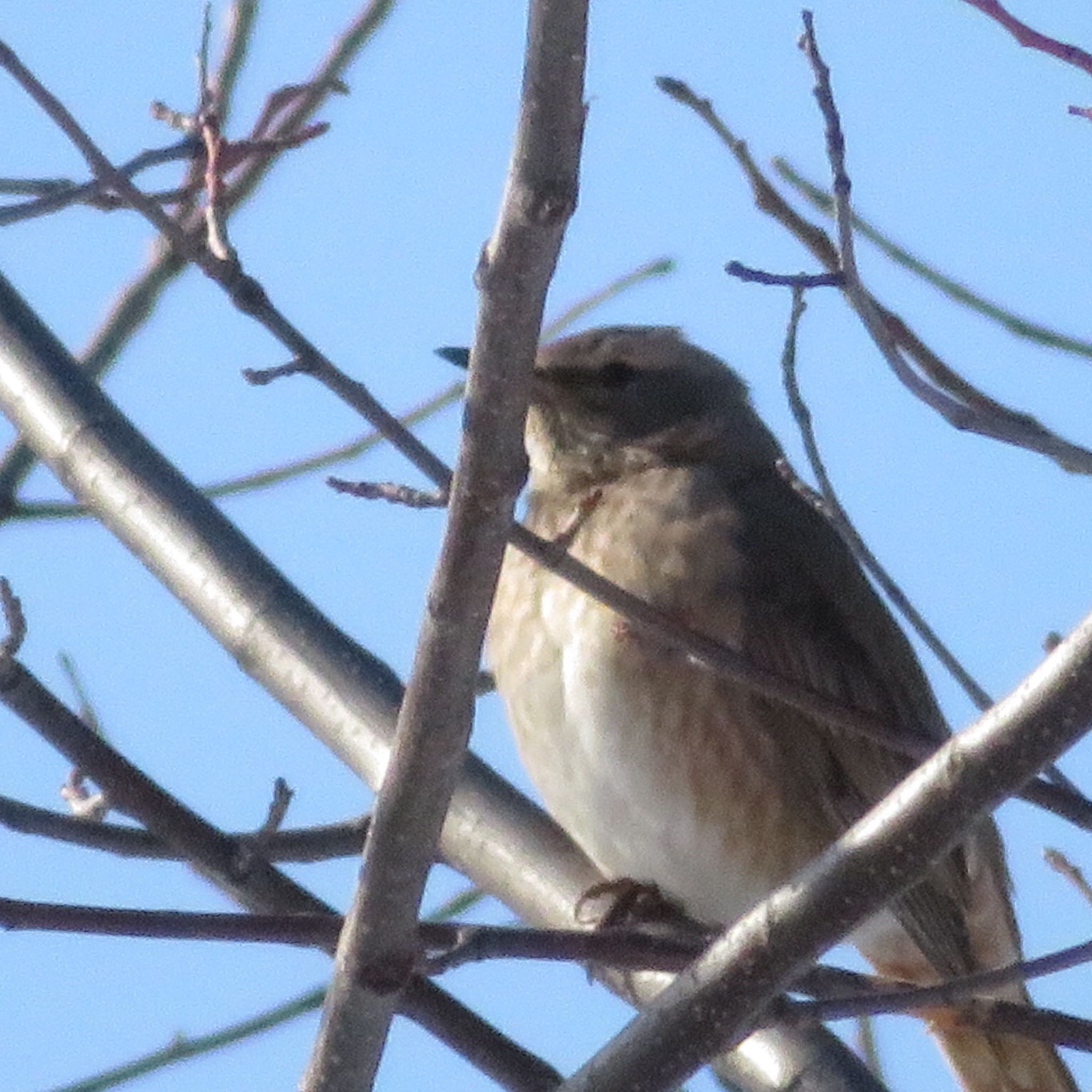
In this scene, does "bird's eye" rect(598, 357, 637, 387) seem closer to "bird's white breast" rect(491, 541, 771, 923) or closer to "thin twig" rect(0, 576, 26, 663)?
"bird's white breast" rect(491, 541, 771, 923)

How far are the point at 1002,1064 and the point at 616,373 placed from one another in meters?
1.85

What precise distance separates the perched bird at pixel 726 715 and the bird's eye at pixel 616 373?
26cm

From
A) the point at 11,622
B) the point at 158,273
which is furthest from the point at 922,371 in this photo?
the point at 158,273

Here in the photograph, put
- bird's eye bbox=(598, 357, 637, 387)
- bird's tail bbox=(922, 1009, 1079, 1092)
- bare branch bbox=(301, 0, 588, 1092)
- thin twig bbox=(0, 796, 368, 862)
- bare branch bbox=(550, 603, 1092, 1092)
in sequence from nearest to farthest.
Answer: bare branch bbox=(301, 0, 588, 1092)
bare branch bbox=(550, 603, 1092, 1092)
thin twig bbox=(0, 796, 368, 862)
bird's tail bbox=(922, 1009, 1079, 1092)
bird's eye bbox=(598, 357, 637, 387)

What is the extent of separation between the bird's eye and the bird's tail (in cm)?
170

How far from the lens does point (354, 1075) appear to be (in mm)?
2863

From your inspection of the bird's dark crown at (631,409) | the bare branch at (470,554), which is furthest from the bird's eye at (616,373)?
the bare branch at (470,554)

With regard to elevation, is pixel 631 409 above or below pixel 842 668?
above

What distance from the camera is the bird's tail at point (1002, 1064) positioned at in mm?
4902

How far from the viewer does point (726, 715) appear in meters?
4.61

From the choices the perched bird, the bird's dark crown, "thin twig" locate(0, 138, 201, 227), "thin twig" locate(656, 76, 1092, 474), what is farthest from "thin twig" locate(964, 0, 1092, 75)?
→ the bird's dark crown

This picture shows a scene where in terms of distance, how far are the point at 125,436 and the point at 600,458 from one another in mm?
1131

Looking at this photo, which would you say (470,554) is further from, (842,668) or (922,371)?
(842,668)

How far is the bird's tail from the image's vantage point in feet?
16.1
